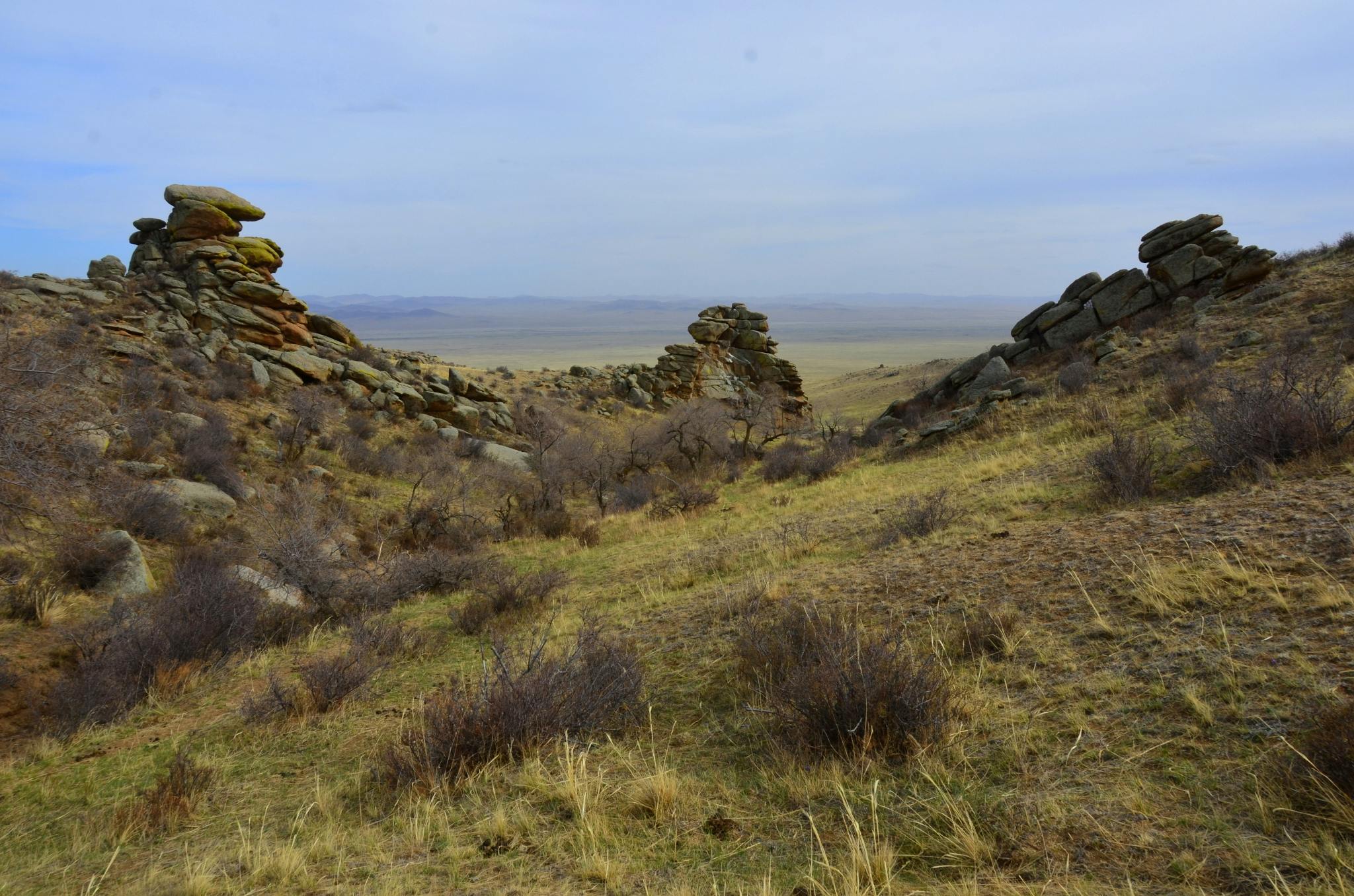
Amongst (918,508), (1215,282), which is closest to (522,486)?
(918,508)

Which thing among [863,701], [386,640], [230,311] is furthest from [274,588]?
[230,311]

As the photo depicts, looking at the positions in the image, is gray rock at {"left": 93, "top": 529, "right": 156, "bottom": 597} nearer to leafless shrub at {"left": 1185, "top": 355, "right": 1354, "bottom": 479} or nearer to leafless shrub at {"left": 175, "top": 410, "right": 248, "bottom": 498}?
leafless shrub at {"left": 175, "top": 410, "right": 248, "bottom": 498}

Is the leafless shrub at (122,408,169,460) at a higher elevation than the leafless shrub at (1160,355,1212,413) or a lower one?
lower

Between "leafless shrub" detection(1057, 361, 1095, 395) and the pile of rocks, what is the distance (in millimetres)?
20285

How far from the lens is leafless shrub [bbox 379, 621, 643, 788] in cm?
470

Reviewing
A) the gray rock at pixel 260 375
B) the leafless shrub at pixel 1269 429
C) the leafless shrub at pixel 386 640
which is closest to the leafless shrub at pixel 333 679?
the leafless shrub at pixel 386 640

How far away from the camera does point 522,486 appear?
67.1 feet

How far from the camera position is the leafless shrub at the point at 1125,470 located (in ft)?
29.8

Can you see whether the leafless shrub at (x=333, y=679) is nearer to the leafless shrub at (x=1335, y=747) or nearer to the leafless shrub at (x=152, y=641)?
the leafless shrub at (x=152, y=641)

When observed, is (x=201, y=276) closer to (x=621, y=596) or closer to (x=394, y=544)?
(x=394, y=544)

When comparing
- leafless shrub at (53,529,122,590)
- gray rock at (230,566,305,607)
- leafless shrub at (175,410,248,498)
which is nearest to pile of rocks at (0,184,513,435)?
leafless shrub at (175,410,248,498)

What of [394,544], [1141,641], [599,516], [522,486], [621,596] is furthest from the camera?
[522,486]

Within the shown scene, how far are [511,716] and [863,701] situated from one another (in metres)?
2.30

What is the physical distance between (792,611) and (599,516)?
12798 mm
